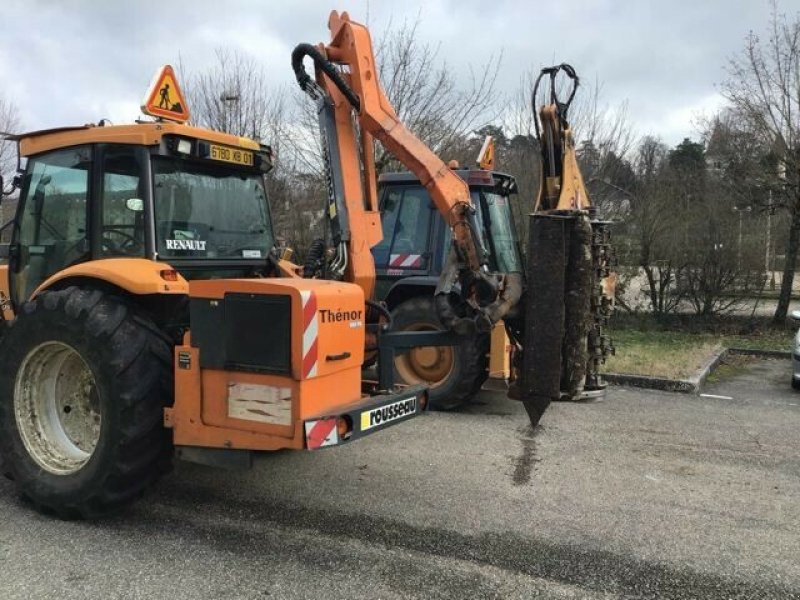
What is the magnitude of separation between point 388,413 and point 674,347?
8.55 m

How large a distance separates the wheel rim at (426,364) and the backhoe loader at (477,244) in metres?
2.25

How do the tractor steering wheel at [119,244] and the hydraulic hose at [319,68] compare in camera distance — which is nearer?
the tractor steering wheel at [119,244]

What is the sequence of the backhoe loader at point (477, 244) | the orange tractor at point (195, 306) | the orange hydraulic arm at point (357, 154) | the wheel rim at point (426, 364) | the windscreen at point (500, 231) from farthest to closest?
the windscreen at point (500, 231) → the wheel rim at point (426, 364) → the orange hydraulic arm at point (357, 154) → the backhoe loader at point (477, 244) → the orange tractor at point (195, 306)

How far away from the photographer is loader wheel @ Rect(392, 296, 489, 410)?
6770mm

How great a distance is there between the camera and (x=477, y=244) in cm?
448

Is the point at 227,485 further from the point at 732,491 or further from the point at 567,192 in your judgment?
the point at 732,491

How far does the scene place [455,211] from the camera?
15.2ft

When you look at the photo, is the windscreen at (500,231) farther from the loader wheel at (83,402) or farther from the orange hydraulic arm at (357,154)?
the loader wheel at (83,402)

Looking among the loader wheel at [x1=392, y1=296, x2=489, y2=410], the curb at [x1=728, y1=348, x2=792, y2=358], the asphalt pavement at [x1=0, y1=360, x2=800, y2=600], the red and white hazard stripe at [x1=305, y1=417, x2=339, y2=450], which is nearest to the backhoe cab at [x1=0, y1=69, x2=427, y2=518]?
the red and white hazard stripe at [x1=305, y1=417, x2=339, y2=450]

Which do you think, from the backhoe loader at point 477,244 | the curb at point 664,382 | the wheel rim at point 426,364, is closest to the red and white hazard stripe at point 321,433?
the backhoe loader at point 477,244

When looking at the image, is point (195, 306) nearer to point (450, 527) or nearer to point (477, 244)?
point (477, 244)

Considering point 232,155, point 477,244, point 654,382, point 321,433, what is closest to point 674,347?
point 654,382

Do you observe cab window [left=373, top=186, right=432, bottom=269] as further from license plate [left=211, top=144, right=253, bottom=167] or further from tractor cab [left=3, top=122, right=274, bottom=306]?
license plate [left=211, top=144, right=253, bottom=167]

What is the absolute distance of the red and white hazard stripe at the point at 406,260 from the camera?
725 cm
